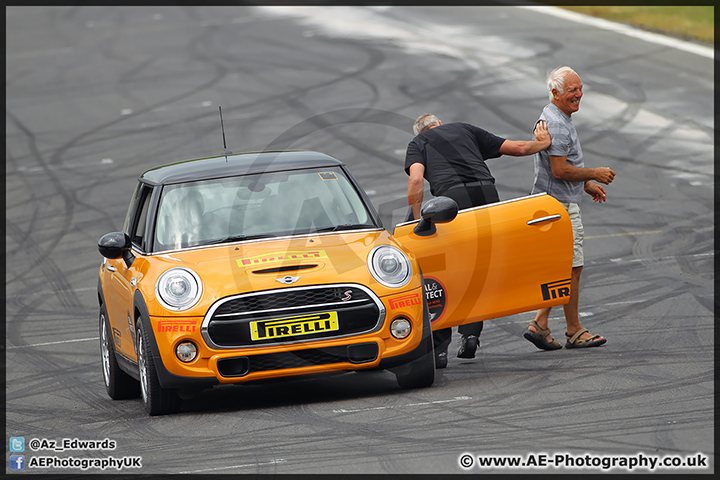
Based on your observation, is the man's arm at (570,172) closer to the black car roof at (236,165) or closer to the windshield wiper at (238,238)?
the black car roof at (236,165)

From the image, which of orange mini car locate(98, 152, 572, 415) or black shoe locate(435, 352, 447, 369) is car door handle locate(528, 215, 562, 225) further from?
black shoe locate(435, 352, 447, 369)

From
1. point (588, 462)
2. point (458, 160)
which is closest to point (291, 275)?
point (458, 160)

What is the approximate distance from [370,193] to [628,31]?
12644 millimetres

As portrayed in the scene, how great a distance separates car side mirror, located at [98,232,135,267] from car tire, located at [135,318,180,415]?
722 millimetres

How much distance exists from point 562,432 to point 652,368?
176 centimetres

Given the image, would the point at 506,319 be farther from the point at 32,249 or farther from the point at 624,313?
the point at 32,249

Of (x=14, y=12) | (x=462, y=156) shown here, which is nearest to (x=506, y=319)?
(x=462, y=156)

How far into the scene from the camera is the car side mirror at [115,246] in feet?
26.0

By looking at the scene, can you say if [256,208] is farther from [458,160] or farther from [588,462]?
[588,462]

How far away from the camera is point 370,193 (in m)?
15.9

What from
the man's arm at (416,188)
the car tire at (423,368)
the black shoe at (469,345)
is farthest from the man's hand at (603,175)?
the car tire at (423,368)
